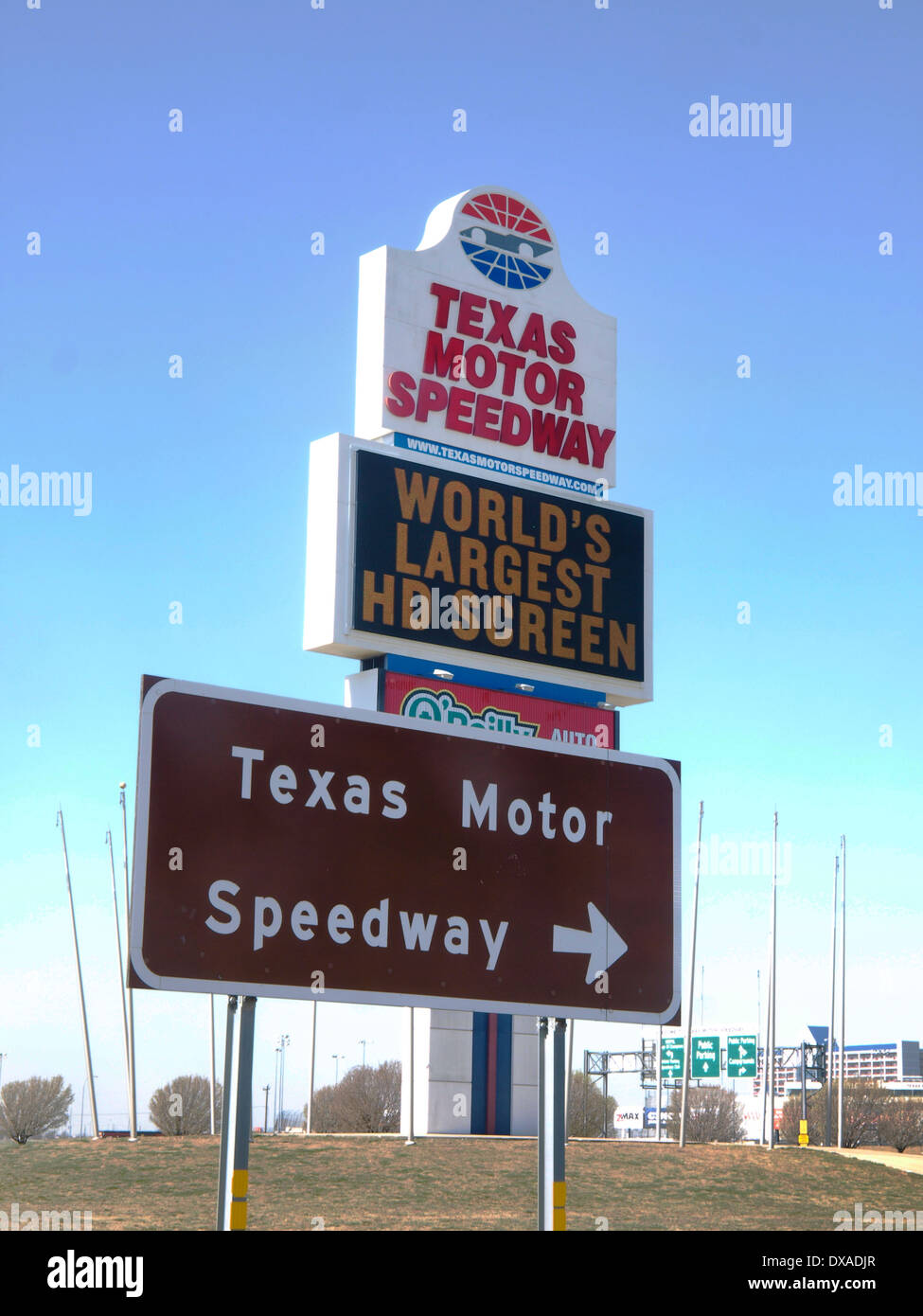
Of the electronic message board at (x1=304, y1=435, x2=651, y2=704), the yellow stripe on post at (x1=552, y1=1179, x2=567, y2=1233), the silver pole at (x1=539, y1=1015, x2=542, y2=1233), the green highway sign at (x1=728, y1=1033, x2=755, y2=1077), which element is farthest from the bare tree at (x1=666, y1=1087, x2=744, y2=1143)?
the yellow stripe on post at (x1=552, y1=1179, x2=567, y2=1233)

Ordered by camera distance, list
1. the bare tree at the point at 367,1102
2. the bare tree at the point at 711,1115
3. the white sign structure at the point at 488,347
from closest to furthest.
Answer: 1. the white sign structure at the point at 488,347
2. the bare tree at the point at 367,1102
3. the bare tree at the point at 711,1115

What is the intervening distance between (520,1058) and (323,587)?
35.1 ft

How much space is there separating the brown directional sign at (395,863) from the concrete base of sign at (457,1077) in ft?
68.9

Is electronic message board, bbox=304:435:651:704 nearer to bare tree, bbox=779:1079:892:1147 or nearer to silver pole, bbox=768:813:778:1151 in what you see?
silver pole, bbox=768:813:778:1151

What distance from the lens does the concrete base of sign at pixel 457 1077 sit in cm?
2922

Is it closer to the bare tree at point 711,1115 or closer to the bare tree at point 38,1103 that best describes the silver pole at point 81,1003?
the bare tree at point 38,1103

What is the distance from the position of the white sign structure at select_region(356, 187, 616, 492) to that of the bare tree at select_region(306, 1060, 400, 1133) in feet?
60.2

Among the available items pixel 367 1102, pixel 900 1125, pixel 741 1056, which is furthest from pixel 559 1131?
pixel 900 1125

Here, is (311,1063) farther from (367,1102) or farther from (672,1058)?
(672,1058)

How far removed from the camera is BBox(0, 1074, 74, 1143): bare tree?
156 feet

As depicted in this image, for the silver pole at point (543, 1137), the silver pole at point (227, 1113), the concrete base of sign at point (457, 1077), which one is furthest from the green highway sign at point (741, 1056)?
the silver pole at point (227, 1113)

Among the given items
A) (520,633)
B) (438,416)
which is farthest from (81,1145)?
(438,416)

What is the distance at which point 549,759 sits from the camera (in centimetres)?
833
